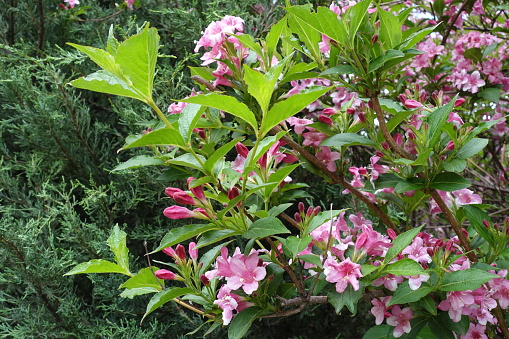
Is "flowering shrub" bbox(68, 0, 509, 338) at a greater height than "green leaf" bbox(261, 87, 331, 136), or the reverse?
"green leaf" bbox(261, 87, 331, 136)

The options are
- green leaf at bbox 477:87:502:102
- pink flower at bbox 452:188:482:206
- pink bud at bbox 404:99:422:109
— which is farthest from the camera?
green leaf at bbox 477:87:502:102

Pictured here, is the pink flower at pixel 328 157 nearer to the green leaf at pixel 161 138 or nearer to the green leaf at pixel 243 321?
the green leaf at pixel 243 321

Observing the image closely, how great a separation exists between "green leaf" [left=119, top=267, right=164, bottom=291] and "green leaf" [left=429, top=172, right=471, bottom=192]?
670 mm

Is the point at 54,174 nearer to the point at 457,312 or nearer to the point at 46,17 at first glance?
the point at 46,17

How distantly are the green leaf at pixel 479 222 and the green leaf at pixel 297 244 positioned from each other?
0.48 metres

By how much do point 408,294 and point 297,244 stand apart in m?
0.27

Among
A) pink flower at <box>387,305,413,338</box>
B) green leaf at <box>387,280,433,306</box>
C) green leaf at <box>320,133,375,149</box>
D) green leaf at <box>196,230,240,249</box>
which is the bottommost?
pink flower at <box>387,305,413,338</box>

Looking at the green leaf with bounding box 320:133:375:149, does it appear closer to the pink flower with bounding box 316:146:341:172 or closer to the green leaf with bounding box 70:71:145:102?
the pink flower with bounding box 316:146:341:172

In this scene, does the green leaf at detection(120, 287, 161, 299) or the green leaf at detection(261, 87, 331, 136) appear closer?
the green leaf at detection(261, 87, 331, 136)

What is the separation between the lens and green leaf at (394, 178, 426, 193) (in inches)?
43.2

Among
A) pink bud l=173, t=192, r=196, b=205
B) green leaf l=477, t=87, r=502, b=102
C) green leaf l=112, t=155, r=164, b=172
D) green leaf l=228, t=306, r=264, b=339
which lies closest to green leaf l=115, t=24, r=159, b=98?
pink bud l=173, t=192, r=196, b=205

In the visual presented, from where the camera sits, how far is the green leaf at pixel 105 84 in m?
0.76

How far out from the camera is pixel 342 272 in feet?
3.26

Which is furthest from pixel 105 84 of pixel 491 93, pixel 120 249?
pixel 491 93
